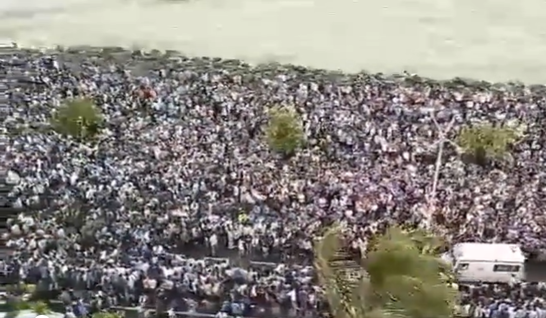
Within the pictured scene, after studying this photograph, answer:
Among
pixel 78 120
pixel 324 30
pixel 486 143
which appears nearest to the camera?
pixel 486 143

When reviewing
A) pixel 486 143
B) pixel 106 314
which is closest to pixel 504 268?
pixel 486 143

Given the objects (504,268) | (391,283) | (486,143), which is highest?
(486,143)

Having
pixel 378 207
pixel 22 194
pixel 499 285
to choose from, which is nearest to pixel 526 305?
pixel 499 285

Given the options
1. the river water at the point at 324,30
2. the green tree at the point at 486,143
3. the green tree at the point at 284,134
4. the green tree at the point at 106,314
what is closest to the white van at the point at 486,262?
the green tree at the point at 486,143

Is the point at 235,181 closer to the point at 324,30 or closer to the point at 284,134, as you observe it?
the point at 284,134

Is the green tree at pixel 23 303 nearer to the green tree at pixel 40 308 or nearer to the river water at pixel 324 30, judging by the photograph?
the green tree at pixel 40 308

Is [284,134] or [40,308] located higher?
[284,134]
